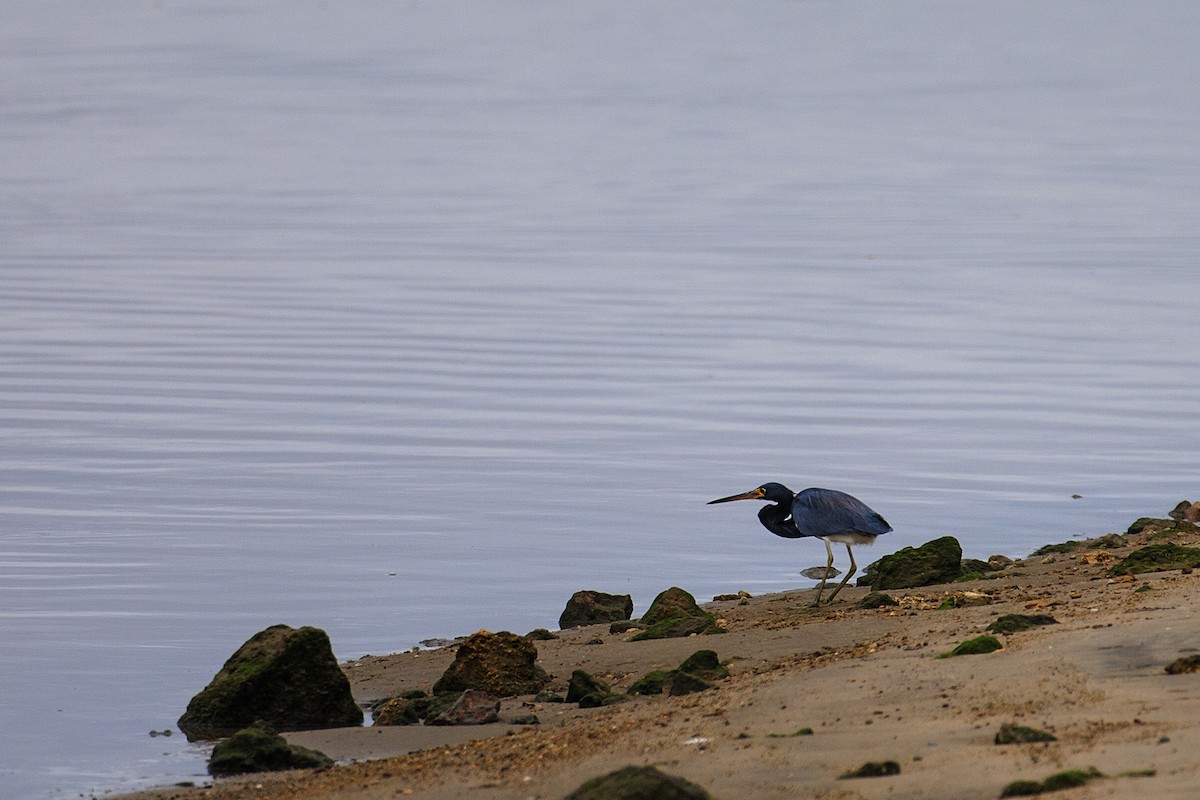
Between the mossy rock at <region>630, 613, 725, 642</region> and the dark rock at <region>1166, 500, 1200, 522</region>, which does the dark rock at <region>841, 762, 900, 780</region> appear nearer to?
the mossy rock at <region>630, 613, 725, 642</region>

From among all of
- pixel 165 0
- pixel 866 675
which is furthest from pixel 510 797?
pixel 165 0

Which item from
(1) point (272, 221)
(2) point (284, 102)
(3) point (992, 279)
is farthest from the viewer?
(2) point (284, 102)

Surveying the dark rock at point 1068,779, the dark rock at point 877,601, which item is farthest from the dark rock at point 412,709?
the dark rock at point 1068,779

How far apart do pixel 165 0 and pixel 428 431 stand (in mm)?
76206

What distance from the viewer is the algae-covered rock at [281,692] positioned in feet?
30.2

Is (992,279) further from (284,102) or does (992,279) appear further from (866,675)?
(284,102)

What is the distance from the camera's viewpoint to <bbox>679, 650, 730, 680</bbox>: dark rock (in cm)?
933

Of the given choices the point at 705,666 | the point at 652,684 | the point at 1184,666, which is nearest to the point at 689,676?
the point at 652,684

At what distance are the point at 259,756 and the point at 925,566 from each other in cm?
478

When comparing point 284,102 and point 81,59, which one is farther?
point 81,59

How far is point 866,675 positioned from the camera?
8.46 metres

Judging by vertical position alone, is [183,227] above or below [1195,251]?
above

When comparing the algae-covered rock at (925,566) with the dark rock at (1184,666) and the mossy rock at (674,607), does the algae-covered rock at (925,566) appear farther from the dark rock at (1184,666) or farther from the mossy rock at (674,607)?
the dark rock at (1184,666)

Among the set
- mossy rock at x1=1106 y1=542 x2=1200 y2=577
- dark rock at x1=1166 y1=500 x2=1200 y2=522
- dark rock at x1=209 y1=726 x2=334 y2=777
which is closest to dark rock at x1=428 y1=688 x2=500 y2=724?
dark rock at x1=209 y1=726 x2=334 y2=777
